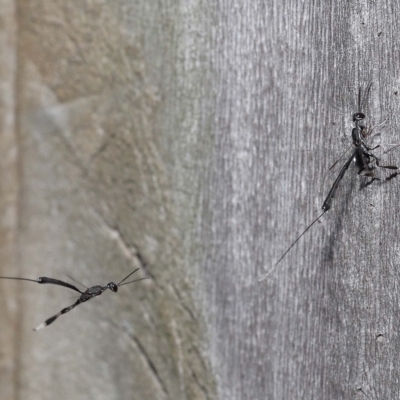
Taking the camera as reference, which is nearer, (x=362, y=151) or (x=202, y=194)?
(x=362, y=151)

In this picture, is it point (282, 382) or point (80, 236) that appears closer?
point (282, 382)

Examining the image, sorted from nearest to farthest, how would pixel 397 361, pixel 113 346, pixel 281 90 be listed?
pixel 397 361 < pixel 281 90 < pixel 113 346

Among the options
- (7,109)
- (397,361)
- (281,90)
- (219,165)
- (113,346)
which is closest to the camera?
(397,361)

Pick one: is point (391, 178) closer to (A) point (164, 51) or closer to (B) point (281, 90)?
(B) point (281, 90)

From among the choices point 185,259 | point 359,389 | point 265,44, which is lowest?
point 359,389

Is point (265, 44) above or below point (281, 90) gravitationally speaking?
above

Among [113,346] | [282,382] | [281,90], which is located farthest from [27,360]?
[281,90]

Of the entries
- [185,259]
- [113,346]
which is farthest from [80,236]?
[185,259]
